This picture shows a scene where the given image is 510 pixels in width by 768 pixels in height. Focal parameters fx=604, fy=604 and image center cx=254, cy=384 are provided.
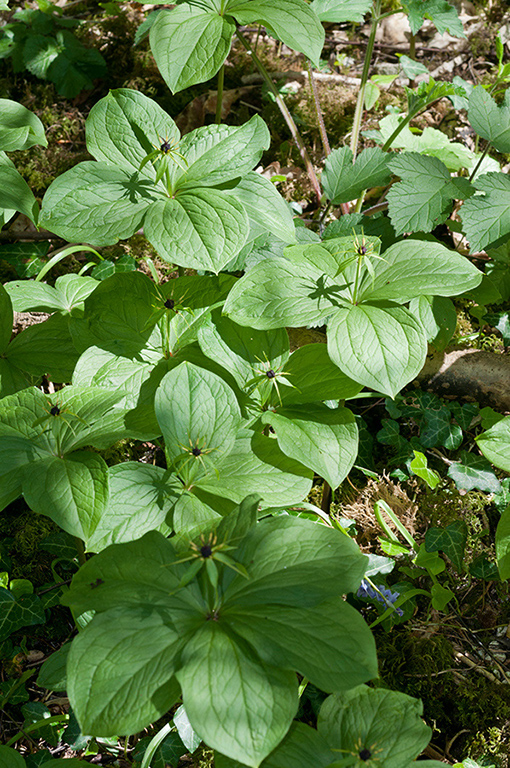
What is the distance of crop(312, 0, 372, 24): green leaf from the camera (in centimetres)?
280

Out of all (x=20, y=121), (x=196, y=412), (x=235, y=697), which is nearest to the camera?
(x=235, y=697)

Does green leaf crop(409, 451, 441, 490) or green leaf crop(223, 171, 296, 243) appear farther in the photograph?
green leaf crop(409, 451, 441, 490)

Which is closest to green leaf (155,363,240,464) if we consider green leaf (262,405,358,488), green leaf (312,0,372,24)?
green leaf (262,405,358,488)

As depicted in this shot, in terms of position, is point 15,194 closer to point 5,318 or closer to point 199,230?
point 5,318

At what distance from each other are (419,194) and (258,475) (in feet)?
4.63

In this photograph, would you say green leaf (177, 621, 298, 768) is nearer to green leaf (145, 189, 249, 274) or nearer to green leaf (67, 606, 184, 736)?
green leaf (67, 606, 184, 736)

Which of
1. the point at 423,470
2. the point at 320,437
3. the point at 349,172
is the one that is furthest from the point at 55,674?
the point at 349,172

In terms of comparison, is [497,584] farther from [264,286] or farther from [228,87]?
[228,87]

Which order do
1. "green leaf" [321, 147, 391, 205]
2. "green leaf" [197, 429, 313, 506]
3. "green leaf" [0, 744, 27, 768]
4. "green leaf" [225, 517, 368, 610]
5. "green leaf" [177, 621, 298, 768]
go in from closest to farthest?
"green leaf" [177, 621, 298, 768]
"green leaf" [225, 517, 368, 610]
"green leaf" [0, 744, 27, 768]
"green leaf" [197, 429, 313, 506]
"green leaf" [321, 147, 391, 205]

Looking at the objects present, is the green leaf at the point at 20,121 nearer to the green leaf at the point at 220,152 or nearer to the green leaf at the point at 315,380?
the green leaf at the point at 220,152

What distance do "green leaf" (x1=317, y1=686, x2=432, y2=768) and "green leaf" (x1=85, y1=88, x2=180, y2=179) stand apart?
1794 millimetres

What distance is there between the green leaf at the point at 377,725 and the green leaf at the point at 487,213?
5.50ft

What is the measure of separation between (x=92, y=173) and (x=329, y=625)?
A: 166 cm

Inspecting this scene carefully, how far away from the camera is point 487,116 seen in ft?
8.45
